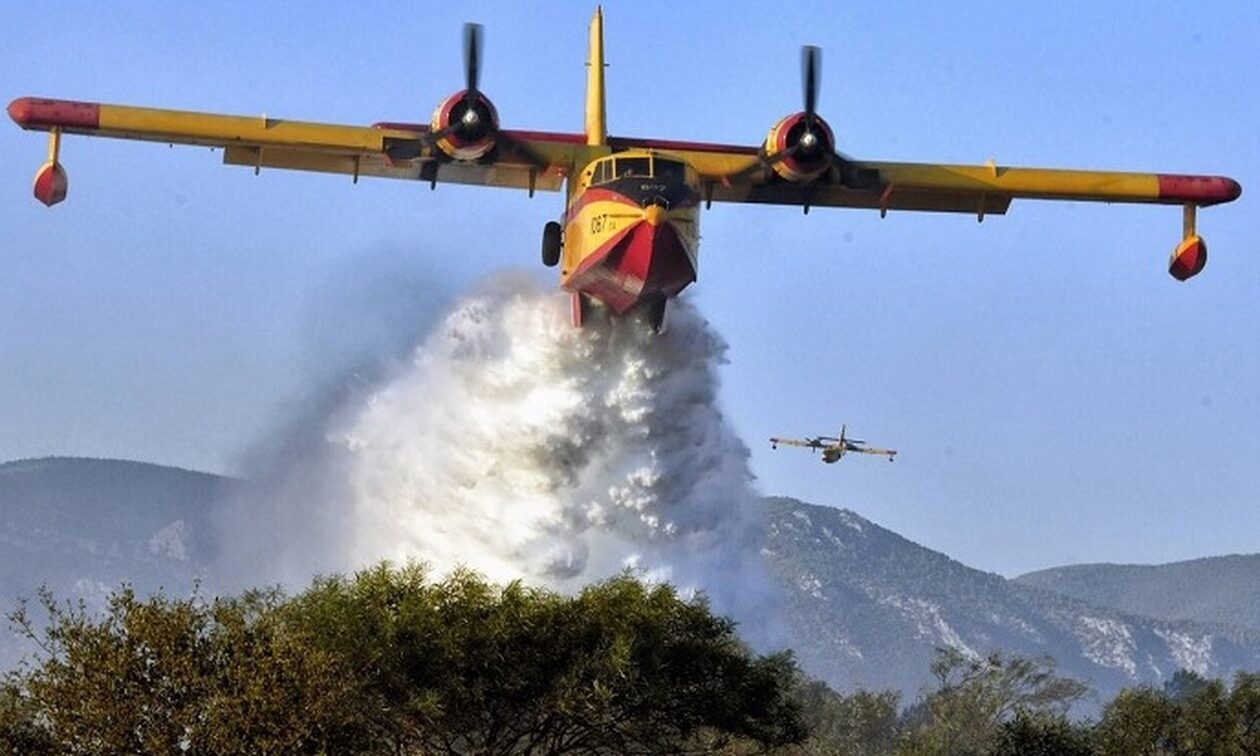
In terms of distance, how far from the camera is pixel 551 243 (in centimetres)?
4150

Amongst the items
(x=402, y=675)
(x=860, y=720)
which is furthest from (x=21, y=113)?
(x=860, y=720)

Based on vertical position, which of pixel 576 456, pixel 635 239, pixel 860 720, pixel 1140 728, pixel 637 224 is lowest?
pixel 1140 728

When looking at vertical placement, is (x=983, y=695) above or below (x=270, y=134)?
above

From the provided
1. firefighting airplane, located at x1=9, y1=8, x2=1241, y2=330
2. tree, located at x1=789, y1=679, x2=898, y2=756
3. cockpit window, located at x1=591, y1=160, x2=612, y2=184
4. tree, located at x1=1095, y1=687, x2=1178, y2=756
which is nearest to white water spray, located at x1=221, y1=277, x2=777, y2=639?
firefighting airplane, located at x1=9, y1=8, x2=1241, y2=330

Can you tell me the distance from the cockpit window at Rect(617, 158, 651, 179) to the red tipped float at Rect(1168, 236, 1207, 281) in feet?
39.9

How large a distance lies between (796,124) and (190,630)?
16.6 metres

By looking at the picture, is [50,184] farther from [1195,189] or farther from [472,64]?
[1195,189]

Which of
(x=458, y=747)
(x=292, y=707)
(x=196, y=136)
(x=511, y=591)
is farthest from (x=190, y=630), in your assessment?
(x=196, y=136)

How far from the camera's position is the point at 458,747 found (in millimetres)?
38906

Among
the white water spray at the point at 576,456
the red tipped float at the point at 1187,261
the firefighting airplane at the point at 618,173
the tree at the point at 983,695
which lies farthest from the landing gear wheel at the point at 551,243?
the tree at the point at 983,695

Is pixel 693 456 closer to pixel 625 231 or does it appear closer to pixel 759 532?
pixel 759 532

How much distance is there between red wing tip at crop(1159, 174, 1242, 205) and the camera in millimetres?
45125

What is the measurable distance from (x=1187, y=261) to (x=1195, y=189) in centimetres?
231

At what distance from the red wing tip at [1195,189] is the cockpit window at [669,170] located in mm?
12263
